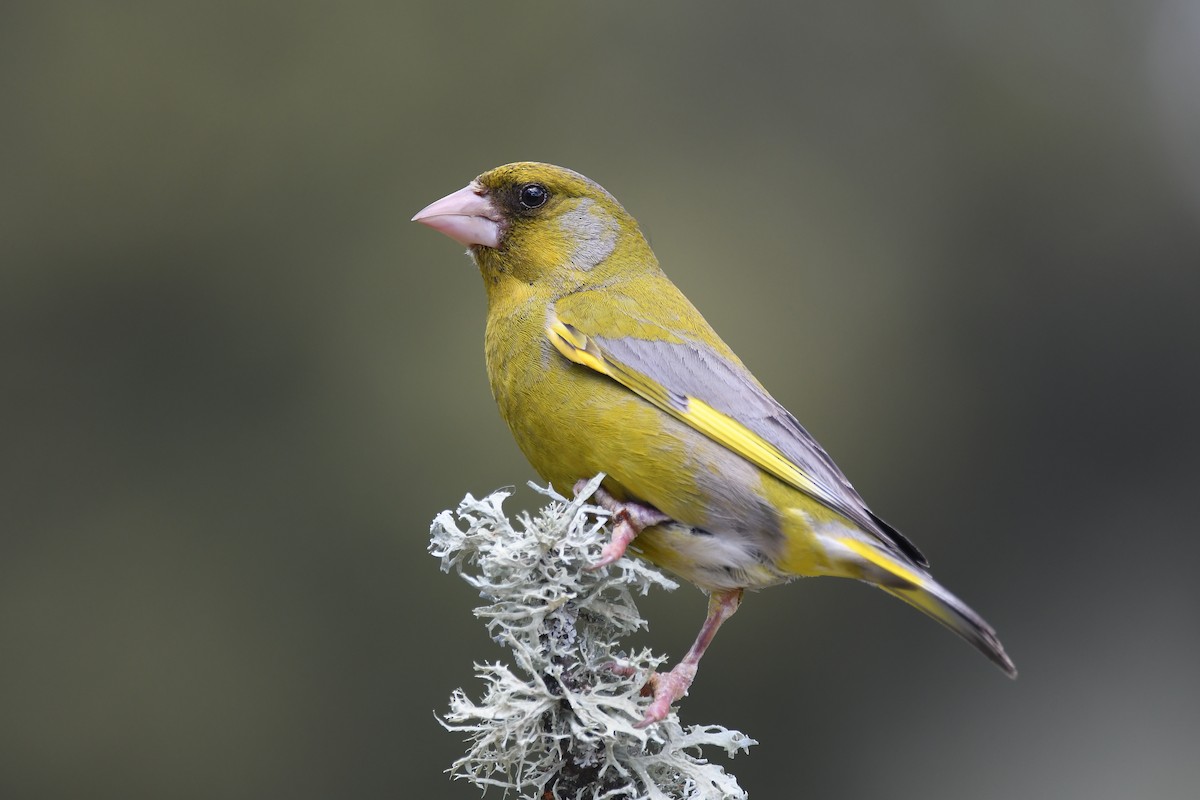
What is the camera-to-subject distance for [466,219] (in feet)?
12.5

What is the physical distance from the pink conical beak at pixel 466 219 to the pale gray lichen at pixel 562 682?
1156 millimetres

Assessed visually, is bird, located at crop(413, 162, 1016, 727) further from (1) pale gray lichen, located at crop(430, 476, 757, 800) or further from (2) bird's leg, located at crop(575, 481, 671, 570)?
(1) pale gray lichen, located at crop(430, 476, 757, 800)

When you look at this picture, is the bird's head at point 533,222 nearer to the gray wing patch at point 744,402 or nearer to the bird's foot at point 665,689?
the gray wing patch at point 744,402

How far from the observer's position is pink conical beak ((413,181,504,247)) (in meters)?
3.79

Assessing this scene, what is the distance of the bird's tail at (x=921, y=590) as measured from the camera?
121 inches

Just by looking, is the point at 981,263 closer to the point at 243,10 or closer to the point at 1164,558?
the point at 1164,558

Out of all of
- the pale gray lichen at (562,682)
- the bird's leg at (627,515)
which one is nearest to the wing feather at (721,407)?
the bird's leg at (627,515)

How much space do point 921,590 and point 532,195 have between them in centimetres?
165

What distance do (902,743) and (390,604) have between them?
2.59 m

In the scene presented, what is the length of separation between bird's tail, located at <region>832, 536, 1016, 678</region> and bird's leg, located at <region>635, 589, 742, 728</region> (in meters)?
0.35

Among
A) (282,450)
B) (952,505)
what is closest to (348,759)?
(282,450)

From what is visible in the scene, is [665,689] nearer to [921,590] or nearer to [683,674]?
[683,674]

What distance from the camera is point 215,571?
6.34 metres

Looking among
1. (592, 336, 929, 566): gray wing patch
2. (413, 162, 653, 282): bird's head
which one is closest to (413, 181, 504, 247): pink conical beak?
(413, 162, 653, 282): bird's head
